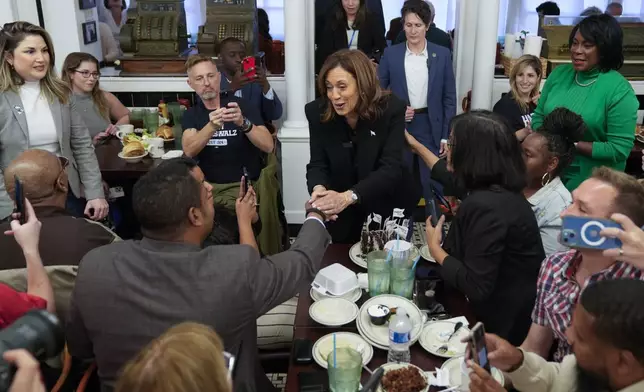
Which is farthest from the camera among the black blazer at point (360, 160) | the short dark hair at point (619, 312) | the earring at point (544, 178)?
the black blazer at point (360, 160)

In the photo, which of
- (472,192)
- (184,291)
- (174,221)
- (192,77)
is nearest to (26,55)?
(192,77)

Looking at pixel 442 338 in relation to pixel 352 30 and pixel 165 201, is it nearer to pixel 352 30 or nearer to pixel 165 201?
pixel 165 201

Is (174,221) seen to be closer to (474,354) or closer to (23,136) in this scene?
(474,354)

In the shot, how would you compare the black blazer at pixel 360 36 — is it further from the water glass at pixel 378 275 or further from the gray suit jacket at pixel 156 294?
the gray suit jacket at pixel 156 294

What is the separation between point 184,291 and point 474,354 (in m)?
0.74

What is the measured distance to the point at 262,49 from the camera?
193 inches

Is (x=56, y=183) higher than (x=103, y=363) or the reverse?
higher

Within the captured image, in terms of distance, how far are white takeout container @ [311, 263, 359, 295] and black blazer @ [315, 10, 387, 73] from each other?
266 cm

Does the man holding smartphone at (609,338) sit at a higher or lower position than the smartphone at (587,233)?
lower

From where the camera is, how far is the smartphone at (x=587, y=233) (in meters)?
A: 1.50

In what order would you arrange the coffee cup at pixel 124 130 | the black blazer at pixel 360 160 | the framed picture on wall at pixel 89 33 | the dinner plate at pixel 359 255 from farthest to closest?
the framed picture on wall at pixel 89 33
the coffee cup at pixel 124 130
the black blazer at pixel 360 160
the dinner plate at pixel 359 255

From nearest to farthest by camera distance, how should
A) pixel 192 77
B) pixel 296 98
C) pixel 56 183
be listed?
pixel 56 183 < pixel 192 77 < pixel 296 98

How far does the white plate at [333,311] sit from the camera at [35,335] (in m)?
0.86

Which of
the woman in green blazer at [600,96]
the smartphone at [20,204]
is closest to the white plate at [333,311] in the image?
the smartphone at [20,204]
